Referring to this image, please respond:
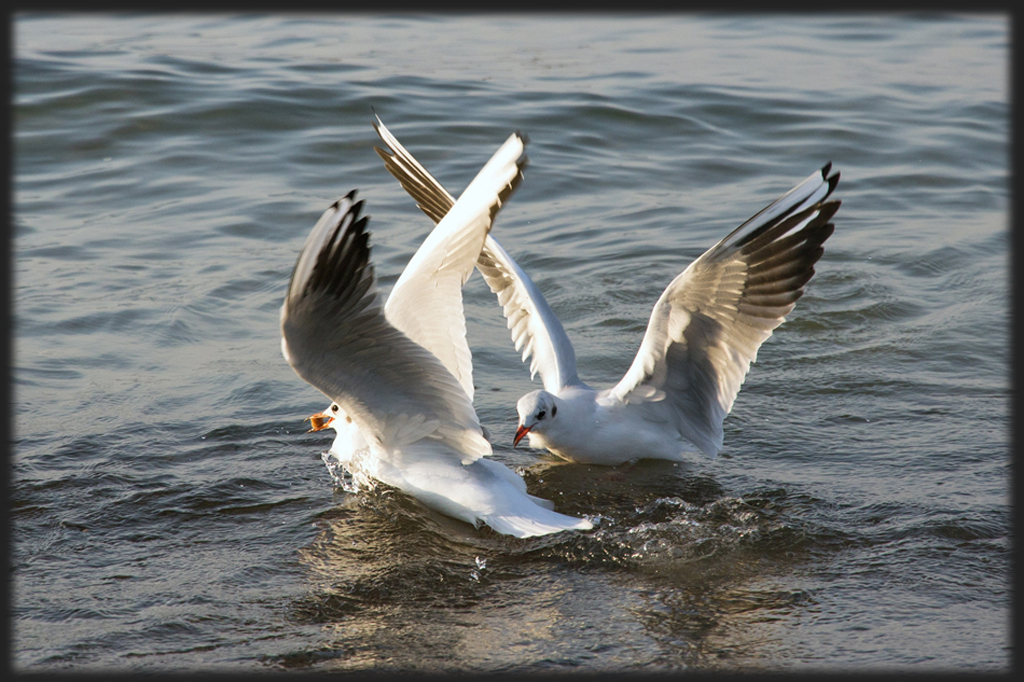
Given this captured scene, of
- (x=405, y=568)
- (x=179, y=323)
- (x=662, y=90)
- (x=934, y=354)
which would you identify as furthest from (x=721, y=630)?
(x=662, y=90)

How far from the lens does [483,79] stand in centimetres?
1295

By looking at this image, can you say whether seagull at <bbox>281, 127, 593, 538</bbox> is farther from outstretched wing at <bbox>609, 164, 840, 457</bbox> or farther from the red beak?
outstretched wing at <bbox>609, 164, 840, 457</bbox>

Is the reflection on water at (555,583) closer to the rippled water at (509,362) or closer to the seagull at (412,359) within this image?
the rippled water at (509,362)

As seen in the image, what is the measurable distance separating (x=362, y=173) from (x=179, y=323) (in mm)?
3560

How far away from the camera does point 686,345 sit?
5.32m

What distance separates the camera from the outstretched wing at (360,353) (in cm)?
364

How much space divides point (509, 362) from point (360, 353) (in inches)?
110

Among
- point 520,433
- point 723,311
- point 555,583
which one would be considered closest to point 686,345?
point 723,311

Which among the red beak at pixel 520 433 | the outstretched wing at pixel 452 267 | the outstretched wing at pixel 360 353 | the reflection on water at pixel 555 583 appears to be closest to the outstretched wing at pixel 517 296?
the red beak at pixel 520 433

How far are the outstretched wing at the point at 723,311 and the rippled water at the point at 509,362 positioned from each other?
33 centimetres

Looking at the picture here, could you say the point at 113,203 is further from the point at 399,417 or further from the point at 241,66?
the point at 399,417

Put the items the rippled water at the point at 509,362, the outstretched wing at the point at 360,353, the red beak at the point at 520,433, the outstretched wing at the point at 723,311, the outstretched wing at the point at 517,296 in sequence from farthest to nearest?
1. the outstretched wing at the point at 517,296
2. the red beak at the point at 520,433
3. the outstretched wing at the point at 723,311
4. the rippled water at the point at 509,362
5. the outstretched wing at the point at 360,353

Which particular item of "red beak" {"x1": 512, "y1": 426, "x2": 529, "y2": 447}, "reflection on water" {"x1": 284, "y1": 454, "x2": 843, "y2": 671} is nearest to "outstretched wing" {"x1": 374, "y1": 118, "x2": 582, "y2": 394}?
"red beak" {"x1": 512, "y1": 426, "x2": 529, "y2": 447}

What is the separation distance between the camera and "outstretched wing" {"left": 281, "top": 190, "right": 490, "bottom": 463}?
12.0ft
